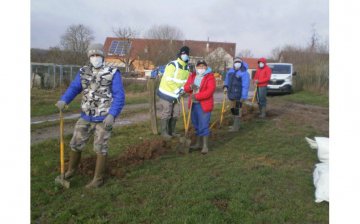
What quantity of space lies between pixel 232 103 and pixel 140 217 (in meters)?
6.18

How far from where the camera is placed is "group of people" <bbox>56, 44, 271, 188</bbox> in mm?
5449

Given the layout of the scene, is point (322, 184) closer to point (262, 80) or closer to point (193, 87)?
point (193, 87)

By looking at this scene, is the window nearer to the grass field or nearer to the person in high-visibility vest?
the person in high-visibility vest

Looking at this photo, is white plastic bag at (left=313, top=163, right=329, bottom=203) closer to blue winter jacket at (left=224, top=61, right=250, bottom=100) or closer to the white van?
blue winter jacket at (left=224, top=61, right=250, bottom=100)

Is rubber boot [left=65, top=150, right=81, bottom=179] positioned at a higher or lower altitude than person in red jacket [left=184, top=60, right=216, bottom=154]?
lower

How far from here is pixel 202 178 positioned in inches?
229

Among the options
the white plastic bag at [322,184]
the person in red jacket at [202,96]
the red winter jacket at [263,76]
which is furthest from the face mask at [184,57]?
the red winter jacket at [263,76]

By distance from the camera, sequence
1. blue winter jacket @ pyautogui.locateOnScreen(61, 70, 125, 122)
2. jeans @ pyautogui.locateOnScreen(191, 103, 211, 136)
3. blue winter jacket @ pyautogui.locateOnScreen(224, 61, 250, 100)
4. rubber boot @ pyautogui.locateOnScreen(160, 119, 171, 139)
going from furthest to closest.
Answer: blue winter jacket @ pyautogui.locateOnScreen(224, 61, 250, 100), rubber boot @ pyautogui.locateOnScreen(160, 119, 171, 139), jeans @ pyautogui.locateOnScreen(191, 103, 211, 136), blue winter jacket @ pyautogui.locateOnScreen(61, 70, 125, 122)

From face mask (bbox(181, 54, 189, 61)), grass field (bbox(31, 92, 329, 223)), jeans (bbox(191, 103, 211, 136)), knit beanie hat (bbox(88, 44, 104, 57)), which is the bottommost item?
grass field (bbox(31, 92, 329, 223))

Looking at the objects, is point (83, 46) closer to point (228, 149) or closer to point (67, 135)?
point (67, 135)

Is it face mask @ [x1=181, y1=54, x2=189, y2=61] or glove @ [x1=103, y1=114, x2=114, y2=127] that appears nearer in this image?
glove @ [x1=103, y1=114, x2=114, y2=127]

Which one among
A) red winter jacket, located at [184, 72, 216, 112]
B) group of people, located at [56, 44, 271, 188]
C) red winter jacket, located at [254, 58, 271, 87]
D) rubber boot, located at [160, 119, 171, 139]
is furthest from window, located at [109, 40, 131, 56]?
red winter jacket, located at [184, 72, 216, 112]

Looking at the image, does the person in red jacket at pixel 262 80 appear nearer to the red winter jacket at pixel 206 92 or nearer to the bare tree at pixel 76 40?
the red winter jacket at pixel 206 92

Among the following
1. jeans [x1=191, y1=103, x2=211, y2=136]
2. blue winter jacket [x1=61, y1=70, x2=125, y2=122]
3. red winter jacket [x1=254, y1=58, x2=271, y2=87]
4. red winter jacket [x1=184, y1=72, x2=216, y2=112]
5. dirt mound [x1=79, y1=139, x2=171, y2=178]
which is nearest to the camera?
blue winter jacket [x1=61, y1=70, x2=125, y2=122]
